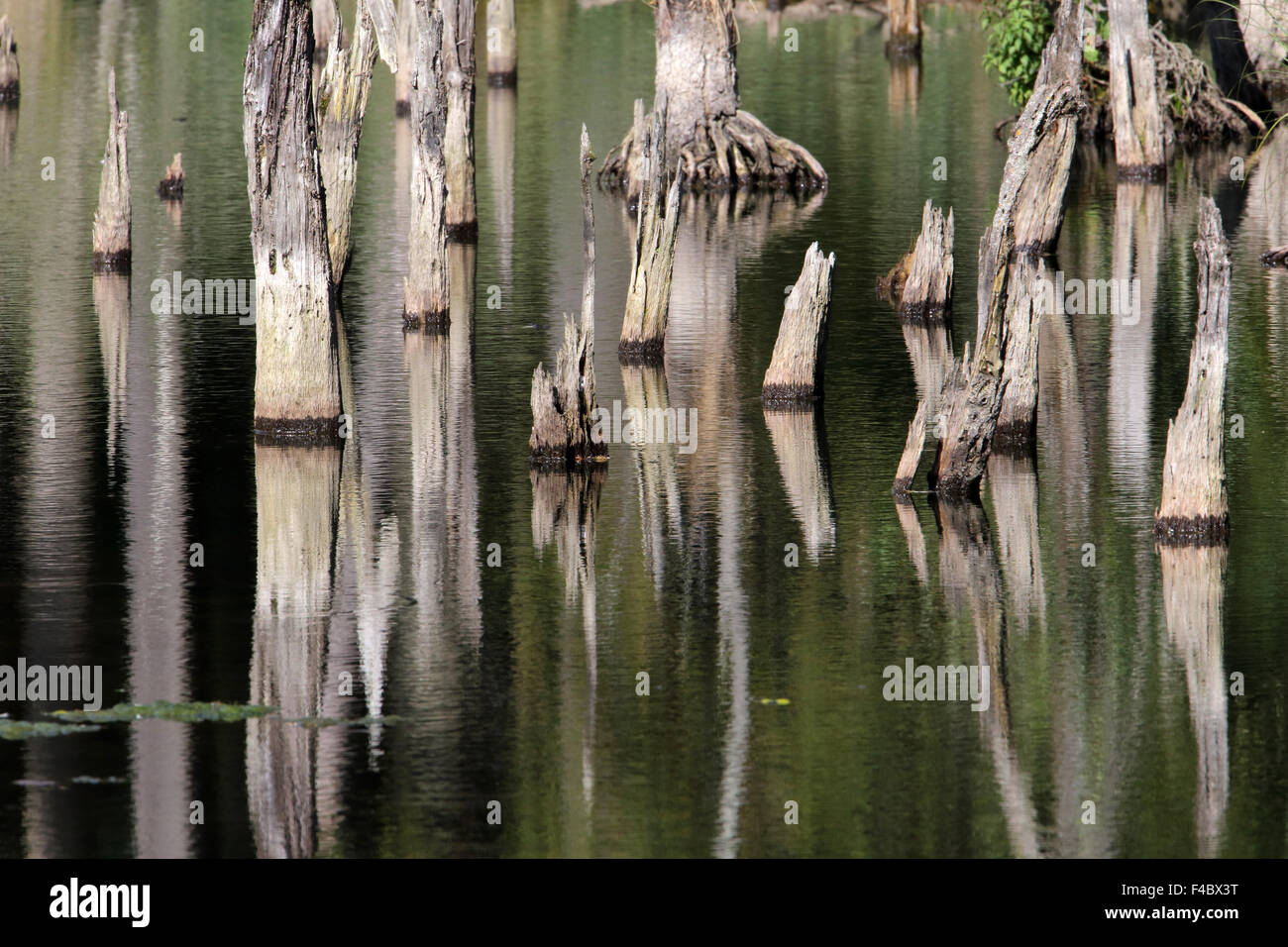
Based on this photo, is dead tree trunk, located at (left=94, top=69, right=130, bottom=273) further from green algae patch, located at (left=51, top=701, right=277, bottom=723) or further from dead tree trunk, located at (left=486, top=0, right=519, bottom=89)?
dead tree trunk, located at (left=486, top=0, right=519, bottom=89)

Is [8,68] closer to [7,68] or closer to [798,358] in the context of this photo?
[7,68]

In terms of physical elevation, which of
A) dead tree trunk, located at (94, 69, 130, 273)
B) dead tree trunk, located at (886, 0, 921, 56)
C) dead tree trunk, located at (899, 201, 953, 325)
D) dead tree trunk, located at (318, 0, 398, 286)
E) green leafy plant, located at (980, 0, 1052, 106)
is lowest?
dead tree trunk, located at (899, 201, 953, 325)

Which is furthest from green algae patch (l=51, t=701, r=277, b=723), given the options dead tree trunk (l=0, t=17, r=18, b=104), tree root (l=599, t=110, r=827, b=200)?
dead tree trunk (l=0, t=17, r=18, b=104)

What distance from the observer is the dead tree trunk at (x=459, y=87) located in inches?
1021

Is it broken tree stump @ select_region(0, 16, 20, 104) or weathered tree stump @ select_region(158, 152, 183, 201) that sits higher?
broken tree stump @ select_region(0, 16, 20, 104)

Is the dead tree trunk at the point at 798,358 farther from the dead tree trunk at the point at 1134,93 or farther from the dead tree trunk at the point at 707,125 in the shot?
the dead tree trunk at the point at 1134,93


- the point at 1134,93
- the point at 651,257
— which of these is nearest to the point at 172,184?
the point at 651,257

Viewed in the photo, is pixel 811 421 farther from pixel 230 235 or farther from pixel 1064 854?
pixel 230 235

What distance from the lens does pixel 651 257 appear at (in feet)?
70.5

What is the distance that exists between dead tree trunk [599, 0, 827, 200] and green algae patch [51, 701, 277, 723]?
22.1 metres

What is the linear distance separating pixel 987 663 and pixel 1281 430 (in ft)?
24.4

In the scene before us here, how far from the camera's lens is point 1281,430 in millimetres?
Answer: 19453

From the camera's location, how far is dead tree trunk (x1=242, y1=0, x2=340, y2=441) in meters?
16.8
